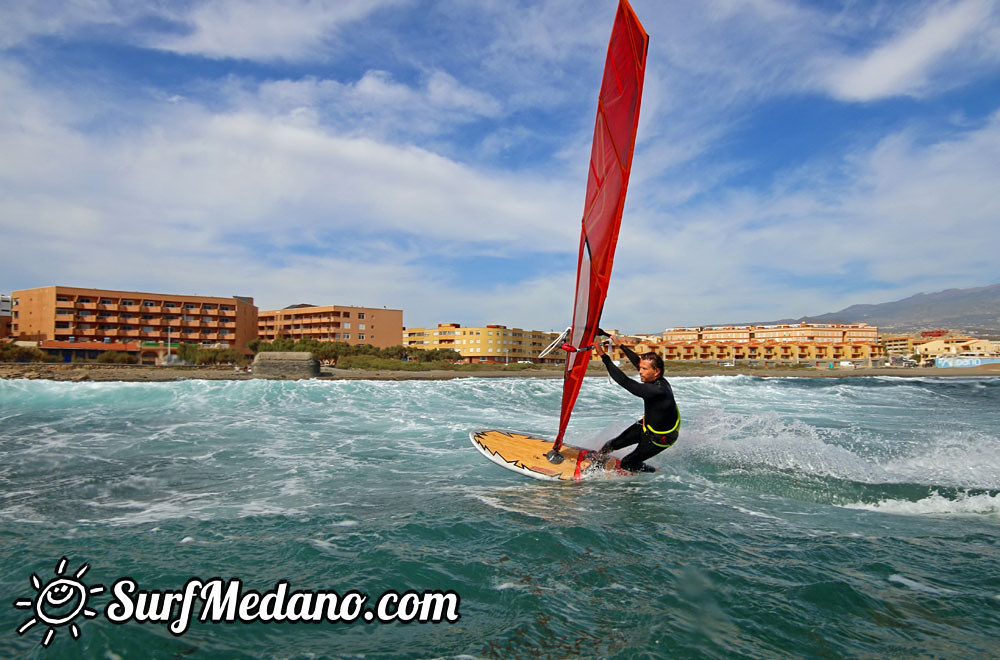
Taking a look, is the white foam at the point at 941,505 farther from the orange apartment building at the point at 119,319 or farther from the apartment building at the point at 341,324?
the apartment building at the point at 341,324

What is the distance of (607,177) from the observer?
18.6 feet

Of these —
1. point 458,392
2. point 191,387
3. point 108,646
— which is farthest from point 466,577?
point 191,387

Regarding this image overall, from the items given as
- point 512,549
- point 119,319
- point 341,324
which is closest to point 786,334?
point 341,324

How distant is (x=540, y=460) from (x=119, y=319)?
206 ft

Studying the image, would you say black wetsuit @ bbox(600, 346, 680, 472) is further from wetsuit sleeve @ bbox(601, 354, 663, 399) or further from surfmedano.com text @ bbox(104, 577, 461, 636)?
surfmedano.com text @ bbox(104, 577, 461, 636)

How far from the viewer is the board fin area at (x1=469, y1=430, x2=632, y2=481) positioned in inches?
257

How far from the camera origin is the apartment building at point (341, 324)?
68062 mm

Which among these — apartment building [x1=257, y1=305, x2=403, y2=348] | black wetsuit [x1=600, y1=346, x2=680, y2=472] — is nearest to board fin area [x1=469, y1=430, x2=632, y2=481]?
black wetsuit [x1=600, y1=346, x2=680, y2=472]

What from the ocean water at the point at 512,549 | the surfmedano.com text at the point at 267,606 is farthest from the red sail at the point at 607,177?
the surfmedano.com text at the point at 267,606

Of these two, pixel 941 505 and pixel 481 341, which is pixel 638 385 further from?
pixel 481 341

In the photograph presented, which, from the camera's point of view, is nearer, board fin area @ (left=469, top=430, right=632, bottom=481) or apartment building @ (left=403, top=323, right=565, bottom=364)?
board fin area @ (left=469, top=430, right=632, bottom=481)

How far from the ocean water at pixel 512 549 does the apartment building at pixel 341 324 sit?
60.4 m

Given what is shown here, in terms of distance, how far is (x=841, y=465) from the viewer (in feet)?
21.7

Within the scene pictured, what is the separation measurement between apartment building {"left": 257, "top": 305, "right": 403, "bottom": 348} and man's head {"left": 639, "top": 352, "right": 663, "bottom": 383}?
6475 cm
